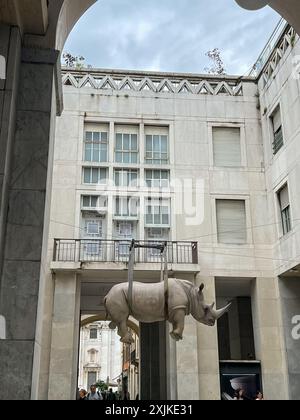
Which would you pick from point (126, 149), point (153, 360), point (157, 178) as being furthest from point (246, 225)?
point (153, 360)

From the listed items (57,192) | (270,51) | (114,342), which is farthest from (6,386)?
(114,342)

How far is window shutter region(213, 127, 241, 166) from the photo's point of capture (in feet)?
68.4

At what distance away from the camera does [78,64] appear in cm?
2266

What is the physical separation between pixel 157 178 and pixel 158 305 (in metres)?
11.1

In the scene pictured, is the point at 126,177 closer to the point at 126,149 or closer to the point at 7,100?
the point at 126,149

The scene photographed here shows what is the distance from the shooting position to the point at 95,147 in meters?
20.7

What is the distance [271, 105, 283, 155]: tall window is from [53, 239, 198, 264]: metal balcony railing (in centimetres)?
490

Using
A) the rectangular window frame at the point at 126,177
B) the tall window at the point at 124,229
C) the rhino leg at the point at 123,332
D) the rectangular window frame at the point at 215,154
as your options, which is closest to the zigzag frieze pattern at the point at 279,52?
the rectangular window frame at the point at 215,154

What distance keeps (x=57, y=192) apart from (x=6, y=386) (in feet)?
52.7

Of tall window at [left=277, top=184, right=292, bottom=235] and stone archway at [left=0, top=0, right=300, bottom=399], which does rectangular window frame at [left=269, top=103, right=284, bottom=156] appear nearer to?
tall window at [left=277, top=184, right=292, bottom=235]

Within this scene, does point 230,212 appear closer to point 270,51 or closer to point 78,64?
point 270,51

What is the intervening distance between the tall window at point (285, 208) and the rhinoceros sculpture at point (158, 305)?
9.22 m

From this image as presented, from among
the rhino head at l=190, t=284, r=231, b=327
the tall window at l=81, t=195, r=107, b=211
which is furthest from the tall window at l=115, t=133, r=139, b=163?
the rhino head at l=190, t=284, r=231, b=327
